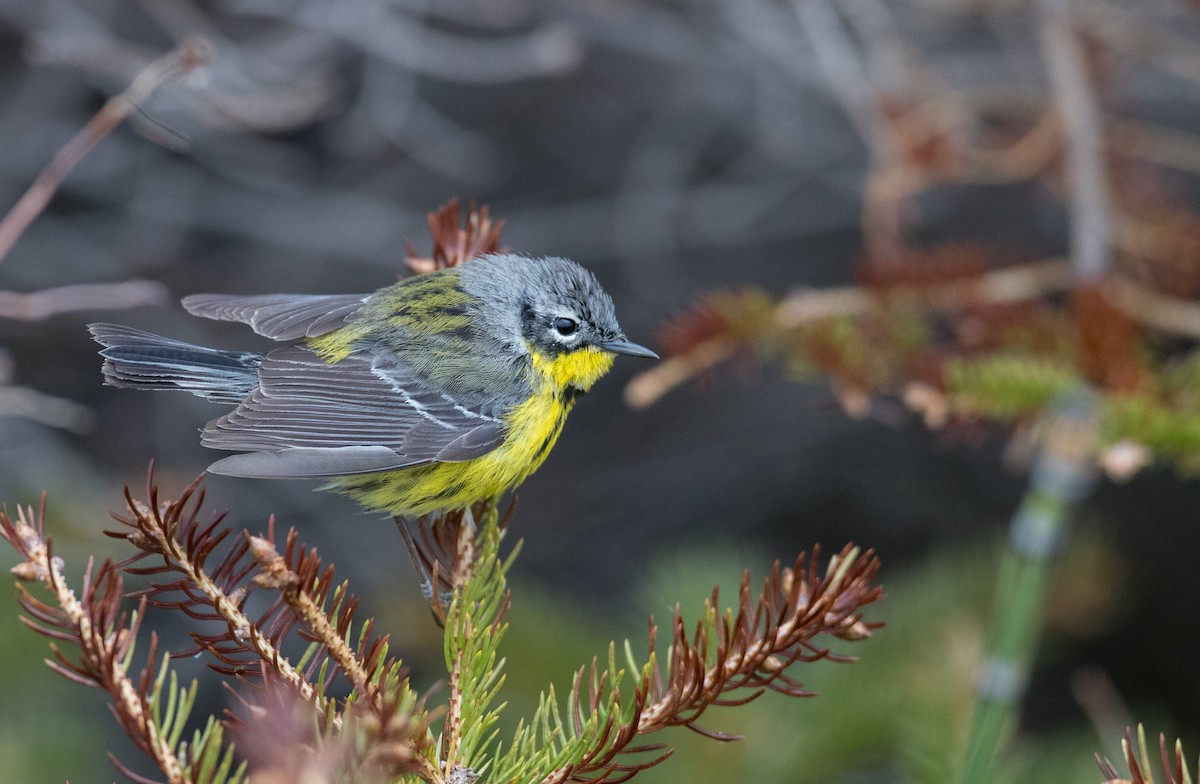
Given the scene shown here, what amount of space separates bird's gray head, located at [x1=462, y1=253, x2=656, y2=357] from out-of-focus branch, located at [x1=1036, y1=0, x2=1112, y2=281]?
1082 millimetres

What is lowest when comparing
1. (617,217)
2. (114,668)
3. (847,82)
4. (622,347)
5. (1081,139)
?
(114,668)

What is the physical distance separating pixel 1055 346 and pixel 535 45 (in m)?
2.31

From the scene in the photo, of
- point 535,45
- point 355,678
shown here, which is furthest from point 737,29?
point 355,678

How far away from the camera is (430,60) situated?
4.30 m

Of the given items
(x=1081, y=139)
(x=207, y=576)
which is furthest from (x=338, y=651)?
(x=1081, y=139)

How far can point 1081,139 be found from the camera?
8.20ft

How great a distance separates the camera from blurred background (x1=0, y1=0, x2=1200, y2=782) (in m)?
3.47

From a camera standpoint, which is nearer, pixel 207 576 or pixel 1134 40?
pixel 207 576

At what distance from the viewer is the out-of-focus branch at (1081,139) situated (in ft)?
7.96

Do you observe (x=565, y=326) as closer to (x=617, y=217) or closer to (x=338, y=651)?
(x=338, y=651)

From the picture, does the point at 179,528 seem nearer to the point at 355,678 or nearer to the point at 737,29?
the point at 355,678

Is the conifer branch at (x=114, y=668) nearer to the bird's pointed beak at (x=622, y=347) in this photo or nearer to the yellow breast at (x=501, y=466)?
the yellow breast at (x=501, y=466)

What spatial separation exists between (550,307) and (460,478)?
61cm

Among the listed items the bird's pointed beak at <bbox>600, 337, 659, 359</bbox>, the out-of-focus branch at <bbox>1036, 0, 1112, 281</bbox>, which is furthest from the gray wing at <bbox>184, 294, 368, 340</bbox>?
the out-of-focus branch at <bbox>1036, 0, 1112, 281</bbox>
